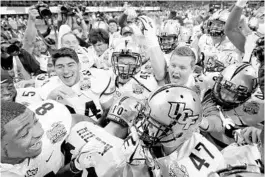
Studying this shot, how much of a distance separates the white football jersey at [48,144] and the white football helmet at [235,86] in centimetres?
117

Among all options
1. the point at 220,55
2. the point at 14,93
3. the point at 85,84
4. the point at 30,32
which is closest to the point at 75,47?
the point at 30,32

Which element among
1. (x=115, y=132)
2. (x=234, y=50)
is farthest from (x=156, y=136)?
(x=234, y=50)

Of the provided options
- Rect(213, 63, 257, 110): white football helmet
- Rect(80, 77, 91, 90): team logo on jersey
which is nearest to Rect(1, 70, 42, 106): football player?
Rect(80, 77, 91, 90): team logo on jersey

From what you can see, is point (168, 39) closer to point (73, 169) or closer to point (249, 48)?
point (249, 48)

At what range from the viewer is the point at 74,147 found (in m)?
2.01

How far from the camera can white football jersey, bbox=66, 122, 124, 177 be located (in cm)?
172

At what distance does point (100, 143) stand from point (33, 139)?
39cm

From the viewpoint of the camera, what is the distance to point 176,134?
1729 millimetres

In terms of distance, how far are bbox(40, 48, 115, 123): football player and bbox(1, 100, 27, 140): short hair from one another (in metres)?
0.93

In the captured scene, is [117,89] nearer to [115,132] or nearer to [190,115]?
[115,132]

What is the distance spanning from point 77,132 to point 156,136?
61 centimetres

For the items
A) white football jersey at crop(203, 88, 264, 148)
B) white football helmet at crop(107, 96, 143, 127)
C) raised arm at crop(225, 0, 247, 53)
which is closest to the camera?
white football helmet at crop(107, 96, 143, 127)

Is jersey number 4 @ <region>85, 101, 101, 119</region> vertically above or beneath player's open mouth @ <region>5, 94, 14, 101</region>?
beneath

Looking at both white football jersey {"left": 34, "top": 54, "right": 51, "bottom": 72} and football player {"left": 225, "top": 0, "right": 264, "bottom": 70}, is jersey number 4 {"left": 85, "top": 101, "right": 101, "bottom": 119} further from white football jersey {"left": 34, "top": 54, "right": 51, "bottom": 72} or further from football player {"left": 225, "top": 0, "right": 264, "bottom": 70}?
white football jersey {"left": 34, "top": 54, "right": 51, "bottom": 72}
